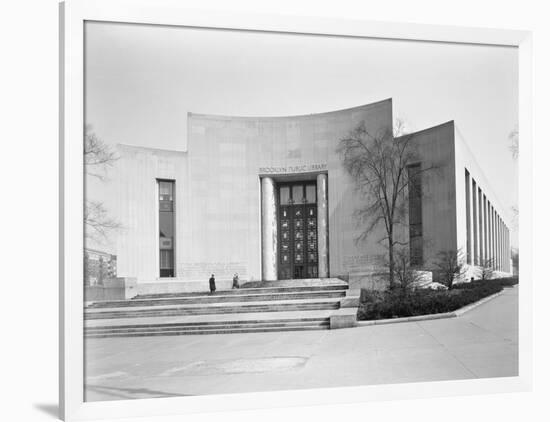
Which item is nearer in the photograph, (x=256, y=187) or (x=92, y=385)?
(x=92, y=385)

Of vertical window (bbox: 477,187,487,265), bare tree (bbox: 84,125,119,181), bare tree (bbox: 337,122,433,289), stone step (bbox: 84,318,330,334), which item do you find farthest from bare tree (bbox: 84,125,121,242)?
vertical window (bbox: 477,187,487,265)

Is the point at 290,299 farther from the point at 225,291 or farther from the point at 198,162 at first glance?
the point at 198,162

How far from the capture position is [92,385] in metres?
10.7

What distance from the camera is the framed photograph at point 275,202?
1092 centimetres

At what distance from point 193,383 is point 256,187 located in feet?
24.7

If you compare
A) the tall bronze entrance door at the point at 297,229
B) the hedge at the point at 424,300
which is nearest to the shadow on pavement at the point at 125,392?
the hedge at the point at 424,300

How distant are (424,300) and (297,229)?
16.9 ft

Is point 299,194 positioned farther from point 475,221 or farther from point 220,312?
point 220,312

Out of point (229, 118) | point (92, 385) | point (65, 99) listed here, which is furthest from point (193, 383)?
point (229, 118)

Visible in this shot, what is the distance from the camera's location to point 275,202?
18.5 m

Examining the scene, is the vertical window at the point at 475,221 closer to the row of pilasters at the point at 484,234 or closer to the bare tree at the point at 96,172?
the row of pilasters at the point at 484,234

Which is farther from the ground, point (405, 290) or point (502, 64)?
point (502, 64)

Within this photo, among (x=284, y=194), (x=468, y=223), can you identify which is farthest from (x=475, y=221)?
(x=284, y=194)

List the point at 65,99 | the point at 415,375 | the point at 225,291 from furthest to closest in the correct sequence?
the point at 225,291, the point at 415,375, the point at 65,99
